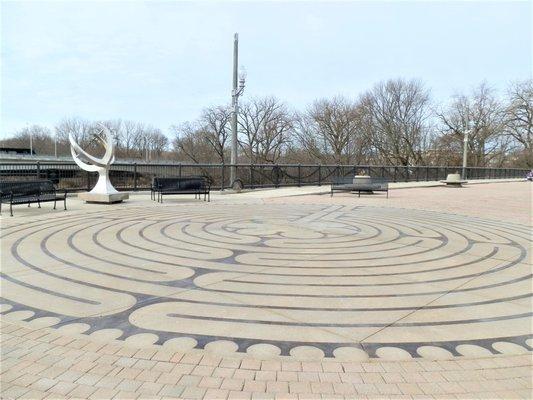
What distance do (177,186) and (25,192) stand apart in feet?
17.6

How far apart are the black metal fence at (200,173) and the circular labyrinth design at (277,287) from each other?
7681mm

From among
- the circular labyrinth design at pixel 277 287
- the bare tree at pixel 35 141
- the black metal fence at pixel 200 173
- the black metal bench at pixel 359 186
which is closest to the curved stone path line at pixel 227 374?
the circular labyrinth design at pixel 277 287

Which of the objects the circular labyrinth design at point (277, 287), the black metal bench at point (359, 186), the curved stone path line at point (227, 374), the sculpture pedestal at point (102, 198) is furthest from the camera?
the black metal bench at point (359, 186)

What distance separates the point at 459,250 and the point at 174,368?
20.1ft

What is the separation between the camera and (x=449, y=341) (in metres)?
3.71

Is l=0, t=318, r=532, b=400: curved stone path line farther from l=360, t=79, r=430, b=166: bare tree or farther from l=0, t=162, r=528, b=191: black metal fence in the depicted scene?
l=360, t=79, r=430, b=166: bare tree

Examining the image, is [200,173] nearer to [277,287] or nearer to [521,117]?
[277,287]

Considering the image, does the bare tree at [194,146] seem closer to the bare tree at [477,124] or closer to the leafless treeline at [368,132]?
the leafless treeline at [368,132]

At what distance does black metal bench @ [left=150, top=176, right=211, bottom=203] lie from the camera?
15.4 metres

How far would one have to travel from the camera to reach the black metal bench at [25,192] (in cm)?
1110

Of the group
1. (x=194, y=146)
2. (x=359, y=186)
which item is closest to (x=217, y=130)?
(x=194, y=146)

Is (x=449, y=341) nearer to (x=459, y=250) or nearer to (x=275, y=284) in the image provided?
(x=275, y=284)

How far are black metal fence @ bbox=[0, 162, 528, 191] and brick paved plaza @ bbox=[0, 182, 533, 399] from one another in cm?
891

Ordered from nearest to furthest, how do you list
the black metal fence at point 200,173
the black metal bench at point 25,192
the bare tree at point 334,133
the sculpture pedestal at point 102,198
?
the black metal bench at point 25,192 → the sculpture pedestal at point 102,198 → the black metal fence at point 200,173 → the bare tree at point 334,133
